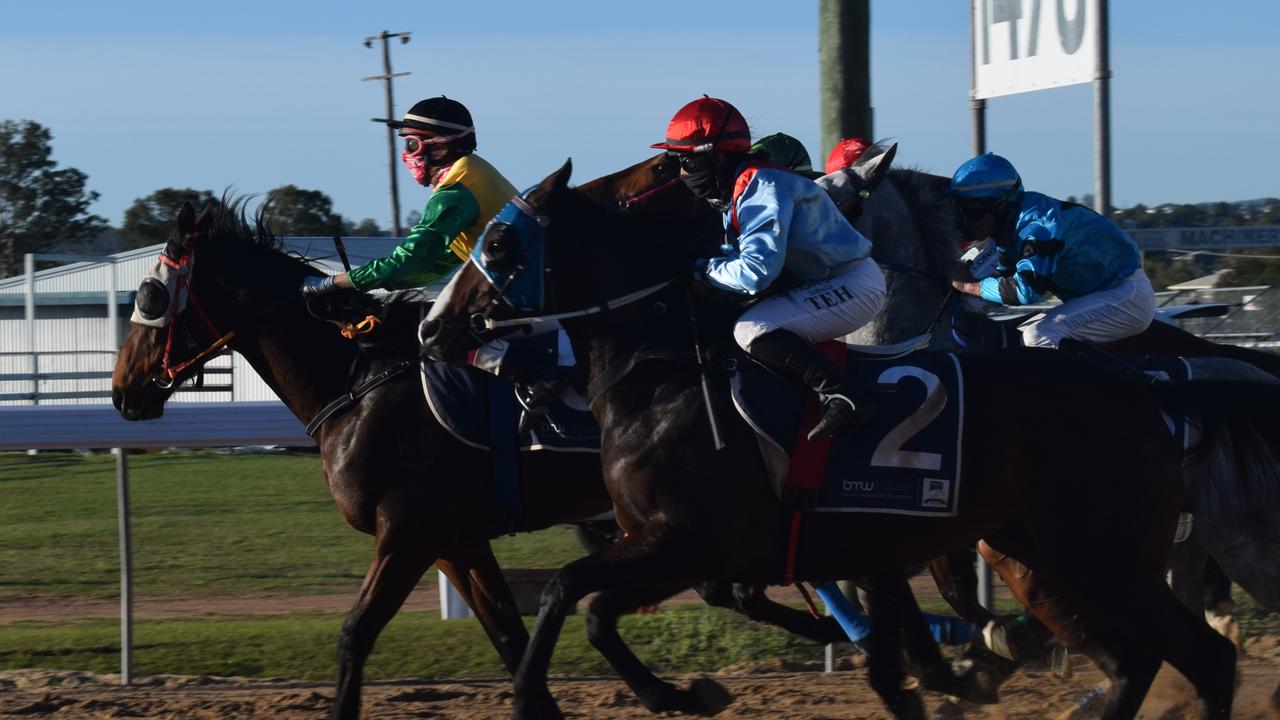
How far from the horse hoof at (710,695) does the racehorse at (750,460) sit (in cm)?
29

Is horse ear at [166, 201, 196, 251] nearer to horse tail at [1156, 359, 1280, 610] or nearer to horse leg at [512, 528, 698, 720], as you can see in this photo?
horse leg at [512, 528, 698, 720]

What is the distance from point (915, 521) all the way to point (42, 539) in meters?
7.83

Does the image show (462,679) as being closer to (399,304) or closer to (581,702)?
(581,702)

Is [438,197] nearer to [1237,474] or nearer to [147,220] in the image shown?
[1237,474]

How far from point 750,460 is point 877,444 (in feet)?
1.34

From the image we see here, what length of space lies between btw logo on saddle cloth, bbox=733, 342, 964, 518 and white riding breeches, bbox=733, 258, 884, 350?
14 centimetres

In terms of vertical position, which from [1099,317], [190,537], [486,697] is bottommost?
[486,697]

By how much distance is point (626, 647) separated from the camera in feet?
15.0

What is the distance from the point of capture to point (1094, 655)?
5039mm

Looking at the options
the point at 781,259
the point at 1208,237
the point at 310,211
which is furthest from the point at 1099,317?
the point at 310,211

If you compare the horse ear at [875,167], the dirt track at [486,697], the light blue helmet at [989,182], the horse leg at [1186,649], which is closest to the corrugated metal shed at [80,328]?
the dirt track at [486,697]

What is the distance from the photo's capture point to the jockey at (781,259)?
15.0 feet

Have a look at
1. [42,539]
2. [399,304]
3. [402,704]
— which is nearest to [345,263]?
[399,304]

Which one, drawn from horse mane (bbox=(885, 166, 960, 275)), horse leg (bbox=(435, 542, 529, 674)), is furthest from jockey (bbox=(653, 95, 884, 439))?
horse leg (bbox=(435, 542, 529, 674))
